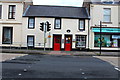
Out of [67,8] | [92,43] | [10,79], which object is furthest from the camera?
[67,8]

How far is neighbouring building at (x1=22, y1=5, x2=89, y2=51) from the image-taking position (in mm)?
26895

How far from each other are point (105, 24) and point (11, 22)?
1258 cm

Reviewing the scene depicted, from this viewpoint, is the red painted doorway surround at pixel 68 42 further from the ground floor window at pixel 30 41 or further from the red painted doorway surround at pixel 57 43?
the ground floor window at pixel 30 41

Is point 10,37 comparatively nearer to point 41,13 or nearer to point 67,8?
point 41,13

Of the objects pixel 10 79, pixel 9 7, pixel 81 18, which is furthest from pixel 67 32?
pixel 10 79

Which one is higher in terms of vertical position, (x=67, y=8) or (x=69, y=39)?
(x=67, y=8)

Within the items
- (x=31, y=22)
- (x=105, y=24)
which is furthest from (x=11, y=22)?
(x=105, y=24)

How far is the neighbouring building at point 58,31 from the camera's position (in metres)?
26.9

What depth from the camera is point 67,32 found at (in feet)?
88.2

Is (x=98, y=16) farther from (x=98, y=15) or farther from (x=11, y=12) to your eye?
(x=11, y=12)

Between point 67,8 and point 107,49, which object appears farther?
point 67,8

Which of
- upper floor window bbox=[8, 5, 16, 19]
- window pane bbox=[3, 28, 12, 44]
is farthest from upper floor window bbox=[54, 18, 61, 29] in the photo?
window pane bbox=[3, 28, 12, 44]

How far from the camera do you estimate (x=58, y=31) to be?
26.9 m

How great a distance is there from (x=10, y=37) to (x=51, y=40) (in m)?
5.65
